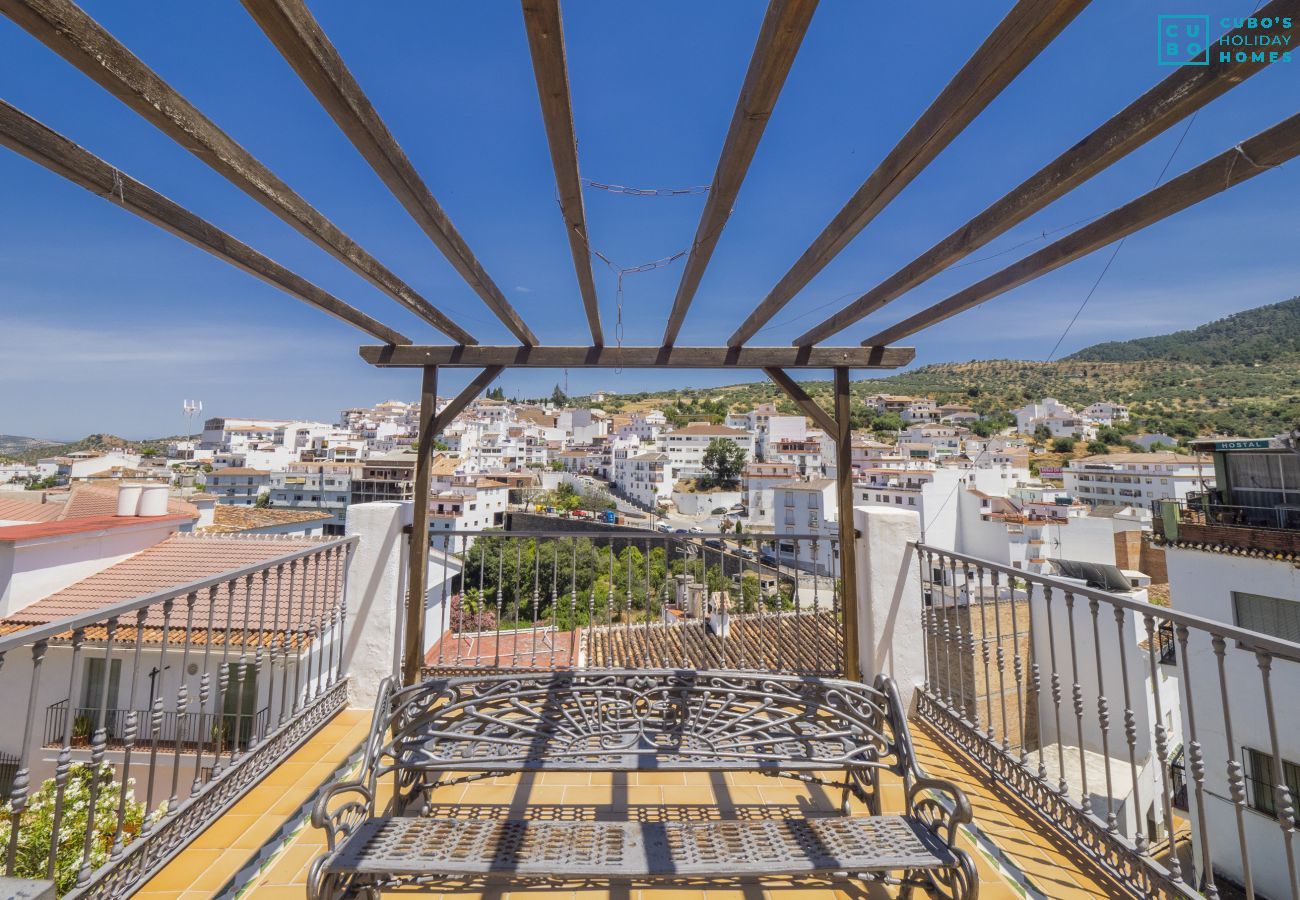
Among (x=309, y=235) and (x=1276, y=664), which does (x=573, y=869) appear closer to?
(x=309, y=235)

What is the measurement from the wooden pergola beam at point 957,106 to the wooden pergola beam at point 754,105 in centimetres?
39

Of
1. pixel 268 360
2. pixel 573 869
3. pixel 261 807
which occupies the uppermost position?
pixel 268 360

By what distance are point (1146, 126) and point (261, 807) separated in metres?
3.57

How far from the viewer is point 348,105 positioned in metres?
1.26

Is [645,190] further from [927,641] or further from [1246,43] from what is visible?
[927,641]

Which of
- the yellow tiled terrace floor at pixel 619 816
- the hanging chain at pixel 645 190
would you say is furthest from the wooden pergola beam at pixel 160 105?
the yellow tiled terrace floor at pixel 619 816

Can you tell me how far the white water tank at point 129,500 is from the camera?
8.34m

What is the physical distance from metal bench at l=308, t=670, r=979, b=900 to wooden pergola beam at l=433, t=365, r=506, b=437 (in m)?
1.61

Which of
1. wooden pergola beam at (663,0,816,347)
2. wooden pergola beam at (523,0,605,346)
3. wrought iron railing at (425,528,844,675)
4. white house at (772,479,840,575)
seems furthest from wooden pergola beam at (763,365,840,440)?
white house at (772,479,840,575)

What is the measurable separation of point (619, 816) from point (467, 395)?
2.30 m

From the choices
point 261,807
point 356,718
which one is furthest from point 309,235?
point 356,718

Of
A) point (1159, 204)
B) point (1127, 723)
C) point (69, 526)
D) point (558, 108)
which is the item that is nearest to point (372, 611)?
point (558, 108)

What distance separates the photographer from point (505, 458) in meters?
56.9

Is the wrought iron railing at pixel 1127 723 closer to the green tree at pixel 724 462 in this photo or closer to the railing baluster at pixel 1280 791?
the railing baluster at pixel 1280 791
